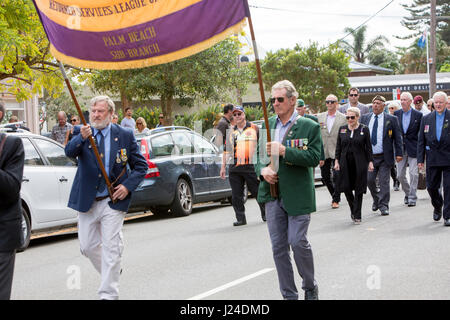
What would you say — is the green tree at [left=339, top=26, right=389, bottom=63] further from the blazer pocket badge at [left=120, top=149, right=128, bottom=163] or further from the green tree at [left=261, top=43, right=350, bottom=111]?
the blazer pocket badge at [left=120, top=149, right=128, bottom=163]

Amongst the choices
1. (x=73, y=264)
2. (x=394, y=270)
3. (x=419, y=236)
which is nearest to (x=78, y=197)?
(x=73, y=264)

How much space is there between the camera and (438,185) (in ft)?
38.6

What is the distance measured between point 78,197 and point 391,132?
8286 mm

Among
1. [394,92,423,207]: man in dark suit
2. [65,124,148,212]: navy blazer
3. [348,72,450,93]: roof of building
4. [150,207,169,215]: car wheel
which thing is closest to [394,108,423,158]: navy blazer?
[394,92,423,207]: man in dark suit

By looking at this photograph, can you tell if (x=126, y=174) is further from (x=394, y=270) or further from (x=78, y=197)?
(x=394, y=270)

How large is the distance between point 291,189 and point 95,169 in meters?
1.82

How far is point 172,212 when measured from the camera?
1424cm

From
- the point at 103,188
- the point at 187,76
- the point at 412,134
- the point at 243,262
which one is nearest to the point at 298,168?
the point at 103,188

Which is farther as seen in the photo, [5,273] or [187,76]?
[187,76]

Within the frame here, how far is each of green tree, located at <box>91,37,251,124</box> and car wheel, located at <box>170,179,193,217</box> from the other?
378 inches

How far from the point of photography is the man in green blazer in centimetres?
616

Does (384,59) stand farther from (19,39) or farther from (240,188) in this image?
(240,188)

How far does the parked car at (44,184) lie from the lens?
1067 centimetres

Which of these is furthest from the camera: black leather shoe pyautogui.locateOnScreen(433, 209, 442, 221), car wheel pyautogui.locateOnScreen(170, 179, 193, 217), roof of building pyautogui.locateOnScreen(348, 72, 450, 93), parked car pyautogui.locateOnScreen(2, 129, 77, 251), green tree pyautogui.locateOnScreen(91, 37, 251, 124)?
roof of building pyautogui.locateOnScreen(348, 72, 450, 93)
